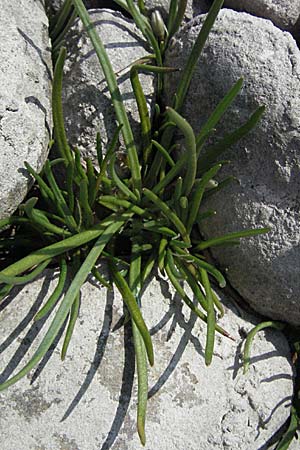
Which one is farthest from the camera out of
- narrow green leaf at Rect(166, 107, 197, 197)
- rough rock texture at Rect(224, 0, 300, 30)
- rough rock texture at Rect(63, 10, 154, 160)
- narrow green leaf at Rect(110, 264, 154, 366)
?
rough rock texture at Rect(224, 0, 300, 30)

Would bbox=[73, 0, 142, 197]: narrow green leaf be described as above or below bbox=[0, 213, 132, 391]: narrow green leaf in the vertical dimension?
above

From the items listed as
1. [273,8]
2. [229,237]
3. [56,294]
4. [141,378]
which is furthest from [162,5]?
[141,378]

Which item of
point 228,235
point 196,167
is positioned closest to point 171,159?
point 196,167

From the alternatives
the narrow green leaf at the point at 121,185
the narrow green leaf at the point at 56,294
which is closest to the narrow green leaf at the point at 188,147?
the narrow green leaf at the point at 121,185

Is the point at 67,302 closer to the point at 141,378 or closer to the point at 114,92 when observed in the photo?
the point at 141,378

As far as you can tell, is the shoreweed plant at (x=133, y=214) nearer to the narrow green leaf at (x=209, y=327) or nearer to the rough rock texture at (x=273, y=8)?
the narrow green leaf at (x=209, y=327)

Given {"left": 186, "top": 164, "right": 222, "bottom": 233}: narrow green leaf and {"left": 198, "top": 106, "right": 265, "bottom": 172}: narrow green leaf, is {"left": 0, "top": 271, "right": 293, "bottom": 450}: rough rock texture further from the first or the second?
{"left": 198, "top": 106, "right": 265, "bottom": 172}: narrow green leaf

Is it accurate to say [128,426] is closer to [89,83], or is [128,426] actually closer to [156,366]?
[156,366]

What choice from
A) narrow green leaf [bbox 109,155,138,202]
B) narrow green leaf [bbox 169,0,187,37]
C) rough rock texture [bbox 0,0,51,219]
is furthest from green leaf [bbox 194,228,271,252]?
narrow green leaf [bbox 169,0,187,37]
